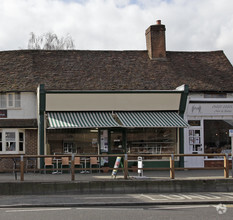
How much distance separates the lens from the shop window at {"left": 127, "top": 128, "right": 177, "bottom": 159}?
20047 mm

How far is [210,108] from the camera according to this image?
20344 mm

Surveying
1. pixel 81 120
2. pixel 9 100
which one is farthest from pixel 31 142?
pixel 81 120

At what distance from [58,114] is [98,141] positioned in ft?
7.44

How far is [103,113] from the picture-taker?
19812 mm

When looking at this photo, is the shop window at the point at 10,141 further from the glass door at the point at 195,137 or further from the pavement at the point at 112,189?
the glass door at the point at 195,137

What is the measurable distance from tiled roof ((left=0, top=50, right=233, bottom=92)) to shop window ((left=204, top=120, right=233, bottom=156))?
66.6 inches

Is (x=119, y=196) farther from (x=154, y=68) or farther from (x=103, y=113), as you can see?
(x=154, y=68)

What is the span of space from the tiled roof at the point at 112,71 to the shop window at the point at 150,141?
2148 mm

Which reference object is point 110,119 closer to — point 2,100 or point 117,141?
point 117,141

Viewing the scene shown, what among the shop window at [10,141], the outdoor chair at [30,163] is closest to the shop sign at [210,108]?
the outdoor chair at [30,163]

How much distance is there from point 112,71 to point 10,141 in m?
Result: 6.25

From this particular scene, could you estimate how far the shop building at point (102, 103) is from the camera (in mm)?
19172

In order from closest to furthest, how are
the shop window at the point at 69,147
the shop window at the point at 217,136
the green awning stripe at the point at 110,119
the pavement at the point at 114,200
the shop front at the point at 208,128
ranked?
the pavement at the point at 114,200, the green awning stripe at the point at 110,119, the shop window at the point at 69,147, the shop front at the point at 208,128, the shop window at the point at 217,136

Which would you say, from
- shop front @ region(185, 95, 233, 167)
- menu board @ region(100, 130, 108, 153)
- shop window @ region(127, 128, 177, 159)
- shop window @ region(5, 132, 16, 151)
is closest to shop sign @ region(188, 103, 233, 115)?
shop front @ region(185, 95, 233, 167)
